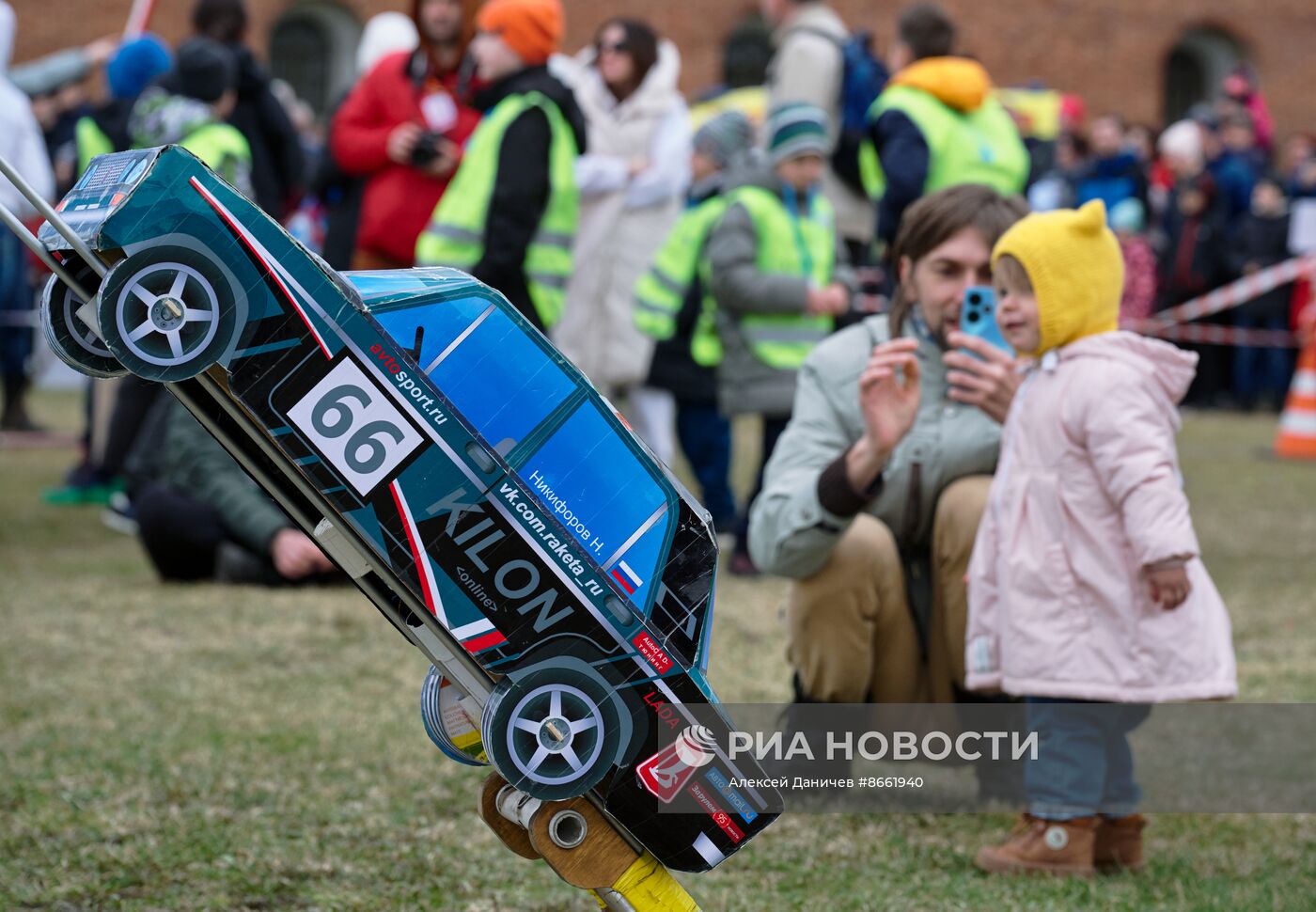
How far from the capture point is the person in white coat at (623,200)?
801cm

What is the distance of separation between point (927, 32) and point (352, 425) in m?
5.90

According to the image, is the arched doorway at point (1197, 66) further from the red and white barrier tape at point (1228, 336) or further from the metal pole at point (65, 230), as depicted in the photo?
the metal pole at point (65, 230)

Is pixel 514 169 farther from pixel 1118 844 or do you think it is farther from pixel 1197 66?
pixel 1197 66

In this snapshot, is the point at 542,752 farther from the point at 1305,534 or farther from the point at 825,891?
the point at 1305,534

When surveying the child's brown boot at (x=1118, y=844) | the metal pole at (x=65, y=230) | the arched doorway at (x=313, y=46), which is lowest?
the arched doorway at (x=313, y=46)

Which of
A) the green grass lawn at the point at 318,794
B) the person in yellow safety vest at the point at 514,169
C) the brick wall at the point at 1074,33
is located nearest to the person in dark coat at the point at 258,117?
the person in yellow safety vest at the point at 514,169

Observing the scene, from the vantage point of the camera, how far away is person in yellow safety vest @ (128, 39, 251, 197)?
7176 millimetres

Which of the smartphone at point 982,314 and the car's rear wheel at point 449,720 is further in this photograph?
the smartphone at point 982,314

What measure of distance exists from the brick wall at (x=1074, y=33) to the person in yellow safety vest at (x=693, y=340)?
17.3 metres

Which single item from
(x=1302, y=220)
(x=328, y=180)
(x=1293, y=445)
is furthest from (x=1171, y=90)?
(x=328, y=180)

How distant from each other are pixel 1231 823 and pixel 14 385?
27.3ft

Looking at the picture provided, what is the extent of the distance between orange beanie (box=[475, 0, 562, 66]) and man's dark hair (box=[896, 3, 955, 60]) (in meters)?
1.96

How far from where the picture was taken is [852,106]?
333 inches

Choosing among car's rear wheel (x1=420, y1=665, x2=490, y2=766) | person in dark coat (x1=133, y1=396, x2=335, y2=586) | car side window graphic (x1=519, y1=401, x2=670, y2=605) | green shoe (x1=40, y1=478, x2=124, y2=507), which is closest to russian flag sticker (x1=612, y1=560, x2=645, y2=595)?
car side window graphic (x1=519, y1=401, x2=670, y2=605)
